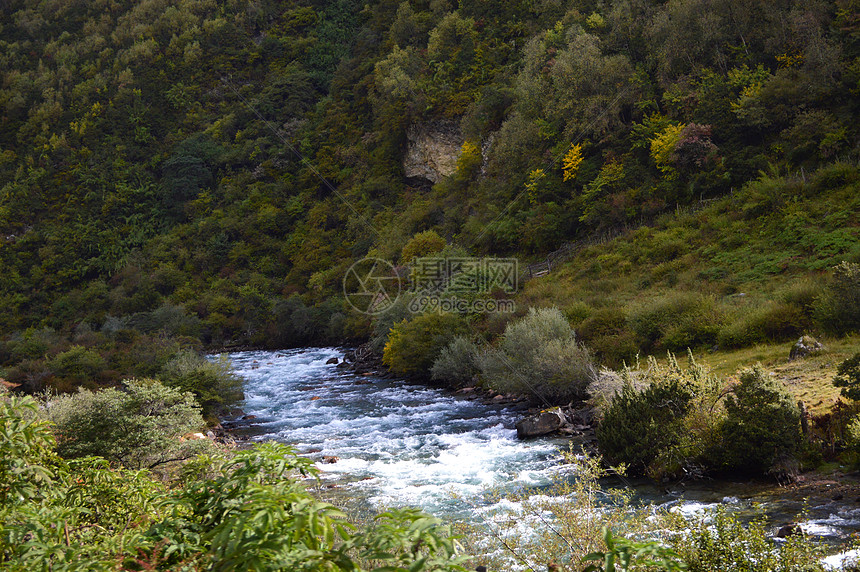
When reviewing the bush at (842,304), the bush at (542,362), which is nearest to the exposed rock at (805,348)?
the bush at (842,304)

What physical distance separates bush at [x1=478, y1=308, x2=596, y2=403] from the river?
0.98 metres

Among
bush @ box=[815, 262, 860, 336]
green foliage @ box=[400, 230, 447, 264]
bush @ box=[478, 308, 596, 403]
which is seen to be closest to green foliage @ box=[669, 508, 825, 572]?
bush @ box=[478, 308, 596, 403]

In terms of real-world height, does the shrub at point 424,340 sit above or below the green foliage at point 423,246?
below

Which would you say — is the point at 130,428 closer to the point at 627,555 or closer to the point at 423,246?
the point at 627,555

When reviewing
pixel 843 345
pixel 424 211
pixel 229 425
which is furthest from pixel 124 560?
pixel 424 211

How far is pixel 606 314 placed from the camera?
1752 cm

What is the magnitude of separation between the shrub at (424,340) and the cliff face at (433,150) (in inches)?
1041

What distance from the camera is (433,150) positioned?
48438 millimetres

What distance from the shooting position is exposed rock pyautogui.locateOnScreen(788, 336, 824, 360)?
36.1 ft

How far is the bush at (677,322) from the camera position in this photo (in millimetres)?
14977

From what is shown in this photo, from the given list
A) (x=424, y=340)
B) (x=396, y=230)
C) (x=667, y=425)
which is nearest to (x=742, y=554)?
(x=667, y=425)

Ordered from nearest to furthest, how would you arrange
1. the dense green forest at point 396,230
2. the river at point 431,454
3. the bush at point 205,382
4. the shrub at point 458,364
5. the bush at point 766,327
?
the dense green forest at point 396,230 < the river at point 431,454 < the bush at point 766,327 < the bush at point 205,382 < the shrub at point 458,364

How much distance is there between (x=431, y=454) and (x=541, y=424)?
8.73ft

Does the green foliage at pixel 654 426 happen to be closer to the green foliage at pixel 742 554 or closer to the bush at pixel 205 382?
the green foliage at pixel 742 554
